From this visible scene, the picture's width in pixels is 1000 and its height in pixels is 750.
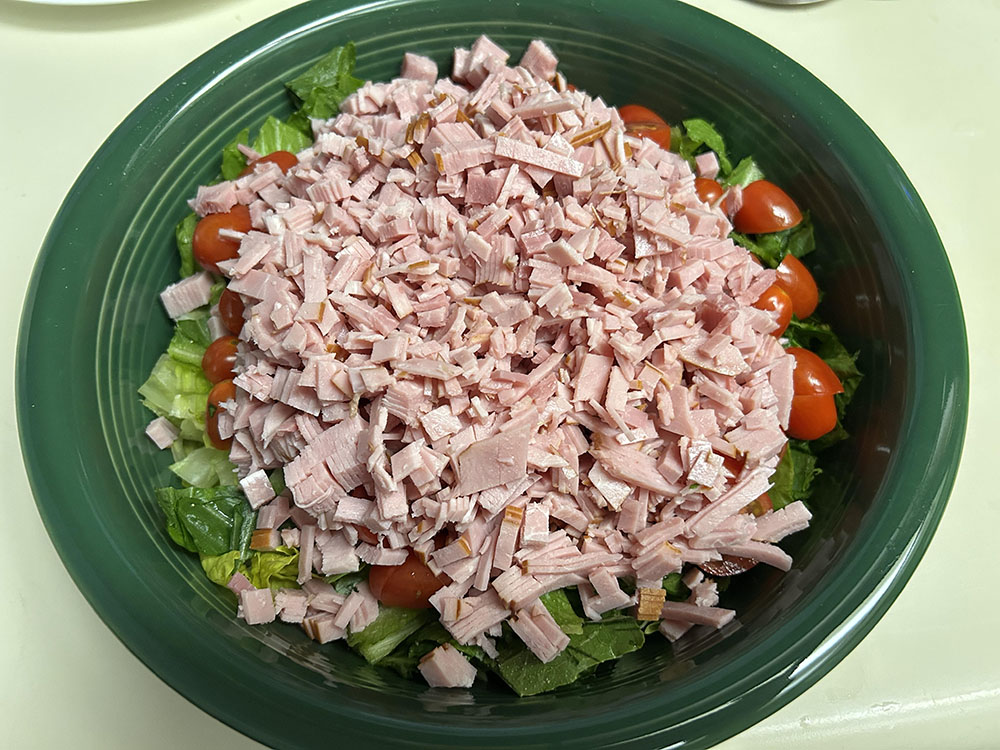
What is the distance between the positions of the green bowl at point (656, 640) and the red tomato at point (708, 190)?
4.5 inches

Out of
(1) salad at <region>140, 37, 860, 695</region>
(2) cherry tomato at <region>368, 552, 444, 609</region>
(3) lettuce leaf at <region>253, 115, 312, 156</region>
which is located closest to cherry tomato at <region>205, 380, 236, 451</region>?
(1) salad at <region>140, 37, 860, 695</region>

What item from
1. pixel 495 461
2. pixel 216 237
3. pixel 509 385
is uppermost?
pixel 216 237

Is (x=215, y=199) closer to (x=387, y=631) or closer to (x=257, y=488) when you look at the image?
(x=257, y=488)

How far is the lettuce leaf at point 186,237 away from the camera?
1358 millimetres

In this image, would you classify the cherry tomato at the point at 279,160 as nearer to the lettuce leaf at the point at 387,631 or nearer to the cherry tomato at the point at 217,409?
the cherry tomato at the point at 217,409

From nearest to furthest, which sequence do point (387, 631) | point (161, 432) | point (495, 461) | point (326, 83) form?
1. point (495, 461)
2. point (387, 631)
3. point (161, 432)
4. point (326, 83)

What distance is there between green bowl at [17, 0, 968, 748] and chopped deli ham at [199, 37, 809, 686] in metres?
0.10

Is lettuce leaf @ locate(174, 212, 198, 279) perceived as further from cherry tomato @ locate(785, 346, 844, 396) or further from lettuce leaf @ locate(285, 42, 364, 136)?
cherry tomato @ locate(785, 346, 844, 396)

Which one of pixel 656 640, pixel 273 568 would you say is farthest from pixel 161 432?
pixel 656 640

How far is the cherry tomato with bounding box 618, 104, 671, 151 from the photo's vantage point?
141 centimetres

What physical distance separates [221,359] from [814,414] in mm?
1016

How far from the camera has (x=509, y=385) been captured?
1108 mm

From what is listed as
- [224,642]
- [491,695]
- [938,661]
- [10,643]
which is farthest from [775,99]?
[10,643]

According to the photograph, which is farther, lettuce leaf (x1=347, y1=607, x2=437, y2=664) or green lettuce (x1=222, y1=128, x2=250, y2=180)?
green lettuce (x1=222, y1=128, x2=250, y2=180)
